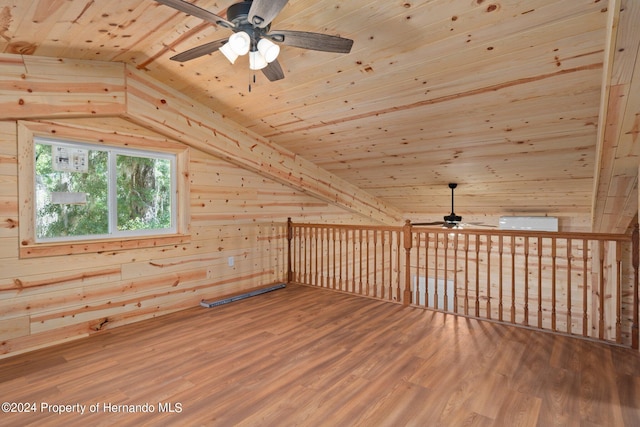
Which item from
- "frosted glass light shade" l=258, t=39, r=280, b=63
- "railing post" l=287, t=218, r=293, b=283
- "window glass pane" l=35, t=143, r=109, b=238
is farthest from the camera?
"railing post" l=287, t=218, r=293, b=283

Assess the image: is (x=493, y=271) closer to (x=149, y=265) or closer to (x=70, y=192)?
(x=149, y=265)

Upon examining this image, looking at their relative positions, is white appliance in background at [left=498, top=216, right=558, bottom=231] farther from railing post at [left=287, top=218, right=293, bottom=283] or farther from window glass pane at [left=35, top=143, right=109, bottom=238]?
window glass pane at [left=35, top=143, right=109, bottom=238]

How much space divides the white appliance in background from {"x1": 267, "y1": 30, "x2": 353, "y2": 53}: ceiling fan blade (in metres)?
4.84

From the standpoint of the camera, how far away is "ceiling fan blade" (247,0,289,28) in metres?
1.57

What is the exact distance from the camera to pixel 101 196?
3387 mm

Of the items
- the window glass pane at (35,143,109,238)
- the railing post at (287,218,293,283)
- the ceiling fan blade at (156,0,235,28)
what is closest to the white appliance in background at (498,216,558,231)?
the railing post at (287,218,293,283)

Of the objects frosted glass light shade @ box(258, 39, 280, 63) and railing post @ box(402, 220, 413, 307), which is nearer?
frosted glass light shade @ box(258, 39, 280, 63)

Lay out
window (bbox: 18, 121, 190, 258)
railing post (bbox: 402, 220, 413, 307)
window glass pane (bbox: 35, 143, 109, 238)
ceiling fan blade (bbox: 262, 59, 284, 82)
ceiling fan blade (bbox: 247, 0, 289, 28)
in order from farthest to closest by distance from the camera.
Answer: railing post (bbox: 402, 220, 413, 307) → window glass pane (bbox: 35, 143, 109, 238) → window (bbox: 18, 121, 190, 258) → ceiling fan blade (bbox: 262, 59, 284, 82) → ceiling fan blade (bbox: 247, 0, 289, 28)

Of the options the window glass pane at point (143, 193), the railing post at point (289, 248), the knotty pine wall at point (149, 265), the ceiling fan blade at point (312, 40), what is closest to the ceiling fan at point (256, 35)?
the ceiling fan blade at point (312, 40)

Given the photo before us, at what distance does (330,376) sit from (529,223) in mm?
4629

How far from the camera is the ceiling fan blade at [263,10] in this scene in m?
1.57

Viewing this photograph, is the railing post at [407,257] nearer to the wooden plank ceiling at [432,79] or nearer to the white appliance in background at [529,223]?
the wooden plank ceiling at [432,79]

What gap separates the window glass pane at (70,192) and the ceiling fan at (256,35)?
1.81m

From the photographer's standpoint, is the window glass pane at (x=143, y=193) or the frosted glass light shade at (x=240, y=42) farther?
the window glass pane at (x=143, y=193)
